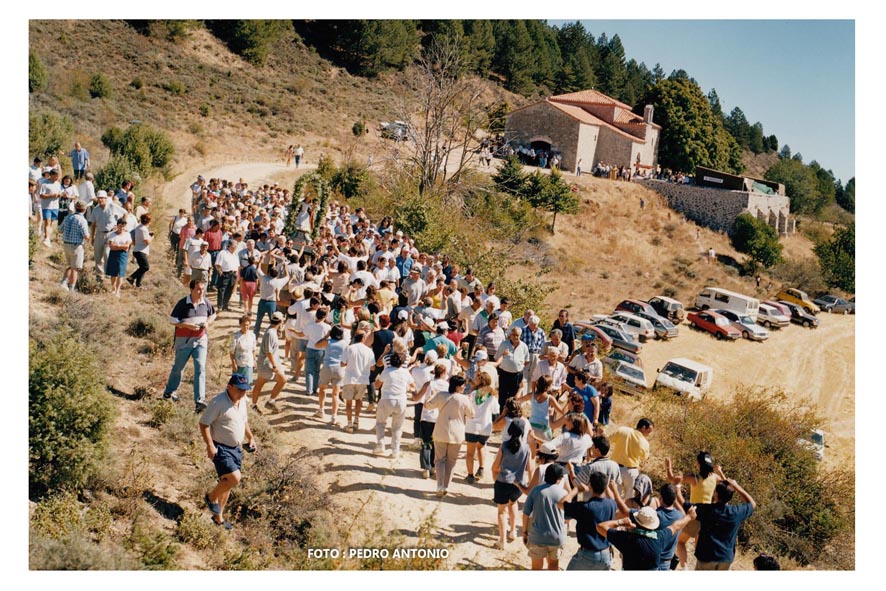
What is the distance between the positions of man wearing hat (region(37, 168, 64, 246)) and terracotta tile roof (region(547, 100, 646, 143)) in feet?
142

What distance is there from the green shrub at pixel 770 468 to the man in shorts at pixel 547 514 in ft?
18.4

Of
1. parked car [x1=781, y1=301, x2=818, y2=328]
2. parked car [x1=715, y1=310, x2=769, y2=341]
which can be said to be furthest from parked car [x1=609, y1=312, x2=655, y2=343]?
parked car [x1=781, y1=301, x2=818, y2=328]

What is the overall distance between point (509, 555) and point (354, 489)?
2098 millimetres

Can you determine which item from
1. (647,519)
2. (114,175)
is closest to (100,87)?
(114,175)

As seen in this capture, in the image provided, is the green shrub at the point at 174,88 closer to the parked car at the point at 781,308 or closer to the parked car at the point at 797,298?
the parked car at the point at 781,308

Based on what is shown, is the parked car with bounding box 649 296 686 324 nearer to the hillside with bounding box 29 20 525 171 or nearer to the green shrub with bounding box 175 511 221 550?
the hillside with bounding box 29 20 525 171

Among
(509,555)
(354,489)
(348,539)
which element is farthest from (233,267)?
(509,555)

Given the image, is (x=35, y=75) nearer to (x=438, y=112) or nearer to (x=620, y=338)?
(x=438, y=112)

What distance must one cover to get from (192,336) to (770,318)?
38.0 meters

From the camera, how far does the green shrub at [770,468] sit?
1164 cm

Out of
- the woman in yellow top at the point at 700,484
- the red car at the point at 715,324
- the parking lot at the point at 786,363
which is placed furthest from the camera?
the red car at the point at 715,324

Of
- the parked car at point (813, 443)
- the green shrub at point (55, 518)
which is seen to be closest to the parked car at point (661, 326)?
the parked car at point (813, 443)

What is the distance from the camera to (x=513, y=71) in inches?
2520

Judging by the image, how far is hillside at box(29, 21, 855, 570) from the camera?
7.50 meters
